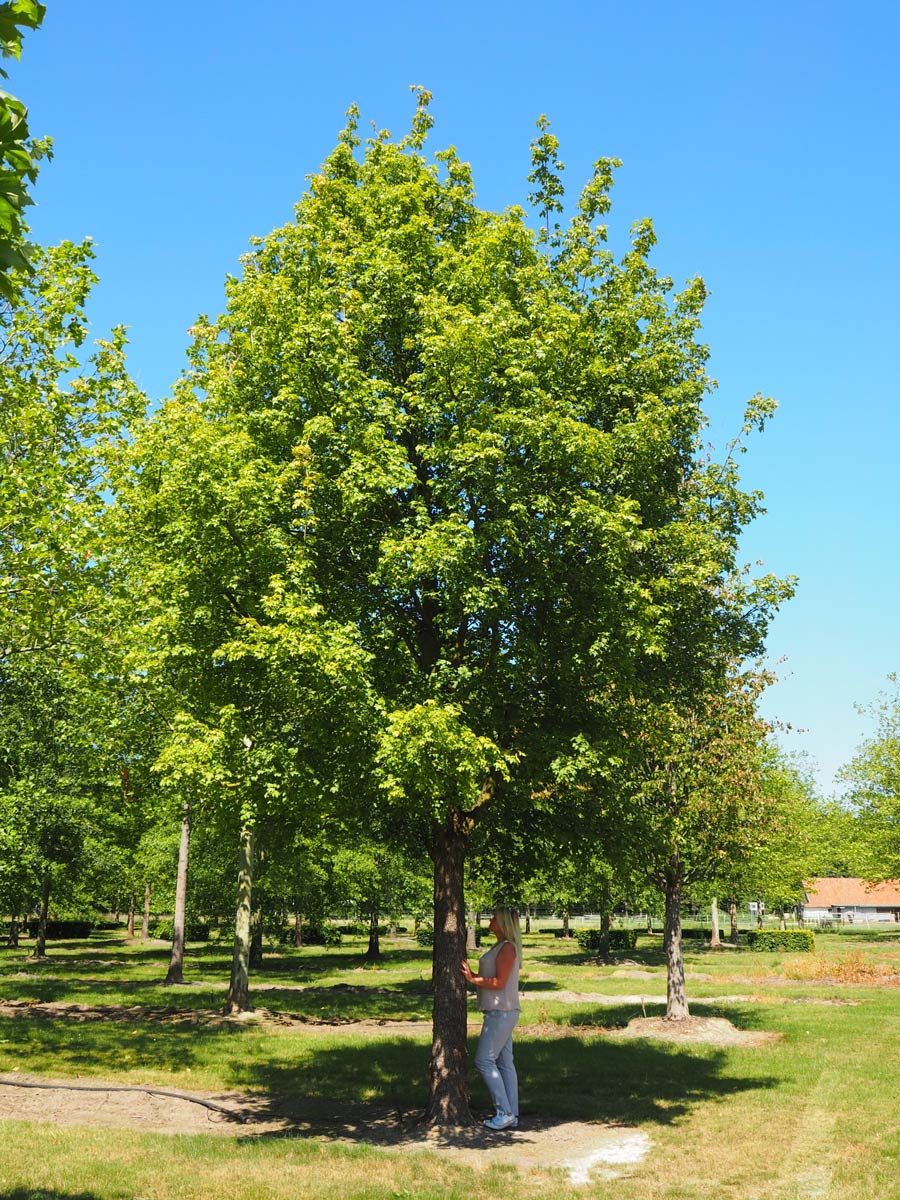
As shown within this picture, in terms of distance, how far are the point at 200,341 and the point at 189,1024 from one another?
14.3m

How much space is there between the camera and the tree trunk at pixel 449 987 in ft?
37.5

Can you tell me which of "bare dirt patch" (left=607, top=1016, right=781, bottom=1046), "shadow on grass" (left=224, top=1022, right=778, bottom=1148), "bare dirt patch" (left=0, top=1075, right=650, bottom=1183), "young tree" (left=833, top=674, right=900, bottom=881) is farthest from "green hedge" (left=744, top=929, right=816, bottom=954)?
"bare dirt patch" (left=0, top=1075, right=650, bottom=1183)

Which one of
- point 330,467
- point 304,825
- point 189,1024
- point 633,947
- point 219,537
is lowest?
point 633,947

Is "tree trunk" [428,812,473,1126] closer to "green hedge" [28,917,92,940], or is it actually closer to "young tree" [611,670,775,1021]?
"young tree" [611,670,775,1021]

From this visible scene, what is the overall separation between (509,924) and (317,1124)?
3.35 m

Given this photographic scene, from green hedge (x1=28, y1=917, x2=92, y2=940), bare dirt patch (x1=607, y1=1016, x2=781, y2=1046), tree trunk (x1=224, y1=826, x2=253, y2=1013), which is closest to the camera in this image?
bare dirt patch (x1=607, y1=1016, x2=781, y2=1046)

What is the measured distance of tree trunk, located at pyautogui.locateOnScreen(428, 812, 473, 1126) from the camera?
11430mm

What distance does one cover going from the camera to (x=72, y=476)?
668 inches

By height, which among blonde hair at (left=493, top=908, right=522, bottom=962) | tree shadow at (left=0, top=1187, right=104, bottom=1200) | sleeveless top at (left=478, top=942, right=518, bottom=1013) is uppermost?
blonde hair at (left=493, top=908, right=522, bottom=962)

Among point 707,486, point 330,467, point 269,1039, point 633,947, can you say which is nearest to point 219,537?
point 330,467

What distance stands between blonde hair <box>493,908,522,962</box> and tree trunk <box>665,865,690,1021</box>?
9.86m

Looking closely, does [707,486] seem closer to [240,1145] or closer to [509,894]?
[509,894]

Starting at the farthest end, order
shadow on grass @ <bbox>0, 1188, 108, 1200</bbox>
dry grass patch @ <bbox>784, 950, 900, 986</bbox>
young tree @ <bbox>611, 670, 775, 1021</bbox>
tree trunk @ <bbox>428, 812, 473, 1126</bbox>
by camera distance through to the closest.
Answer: dry grass patch @ <bbox>784, 950, 900, 986</bbox> → young tree @ <bbox>611, 670, 775, 1021</bbox> → tree trunk @ <bbox>428, 812, 473, 1126</bbox> → shadow on grass @ <bbox>0, 1188, 108, 1200</bbox>

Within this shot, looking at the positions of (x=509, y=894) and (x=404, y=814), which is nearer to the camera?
(x=404, y=814)
